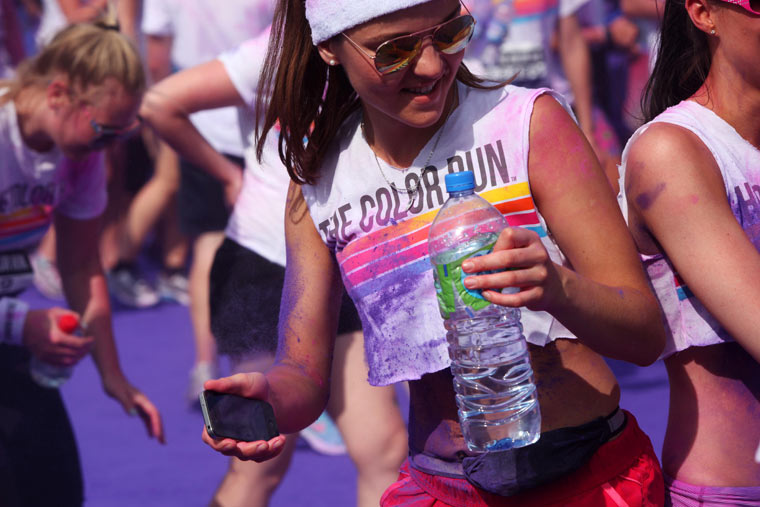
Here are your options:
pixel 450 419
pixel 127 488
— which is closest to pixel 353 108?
pixel 450 419

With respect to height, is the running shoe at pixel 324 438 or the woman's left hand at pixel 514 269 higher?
the woman's left hand at pixel 514 269

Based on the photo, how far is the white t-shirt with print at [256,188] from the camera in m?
3.57

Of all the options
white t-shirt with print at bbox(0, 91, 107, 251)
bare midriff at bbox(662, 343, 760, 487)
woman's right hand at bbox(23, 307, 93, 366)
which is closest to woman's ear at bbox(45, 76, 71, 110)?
white t-shirt with print at bbox(0, 91, 107, 251)

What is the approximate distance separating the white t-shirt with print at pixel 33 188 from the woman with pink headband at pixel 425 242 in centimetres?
154

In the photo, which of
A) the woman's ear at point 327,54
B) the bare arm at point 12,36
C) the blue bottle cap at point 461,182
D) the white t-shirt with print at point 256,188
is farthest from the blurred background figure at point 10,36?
the blue bottle cap at point 461,182

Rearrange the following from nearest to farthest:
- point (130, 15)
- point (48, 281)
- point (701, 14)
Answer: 1. point (701, 14)
2. point (130, 15)
3. point (48, 281)

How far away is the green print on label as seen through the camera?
1.68 m

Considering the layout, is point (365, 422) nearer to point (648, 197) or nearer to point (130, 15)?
point (648, 197)

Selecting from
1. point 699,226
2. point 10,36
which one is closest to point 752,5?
point 699,226

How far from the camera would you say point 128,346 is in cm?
661

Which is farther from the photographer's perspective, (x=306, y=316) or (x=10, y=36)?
(x=10, y=36)

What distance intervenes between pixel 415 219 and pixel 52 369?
1813 mm

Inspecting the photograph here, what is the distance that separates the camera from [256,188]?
3.70 m

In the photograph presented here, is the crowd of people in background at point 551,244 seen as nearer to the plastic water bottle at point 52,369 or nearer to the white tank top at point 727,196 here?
the white tank top at point 727,196
